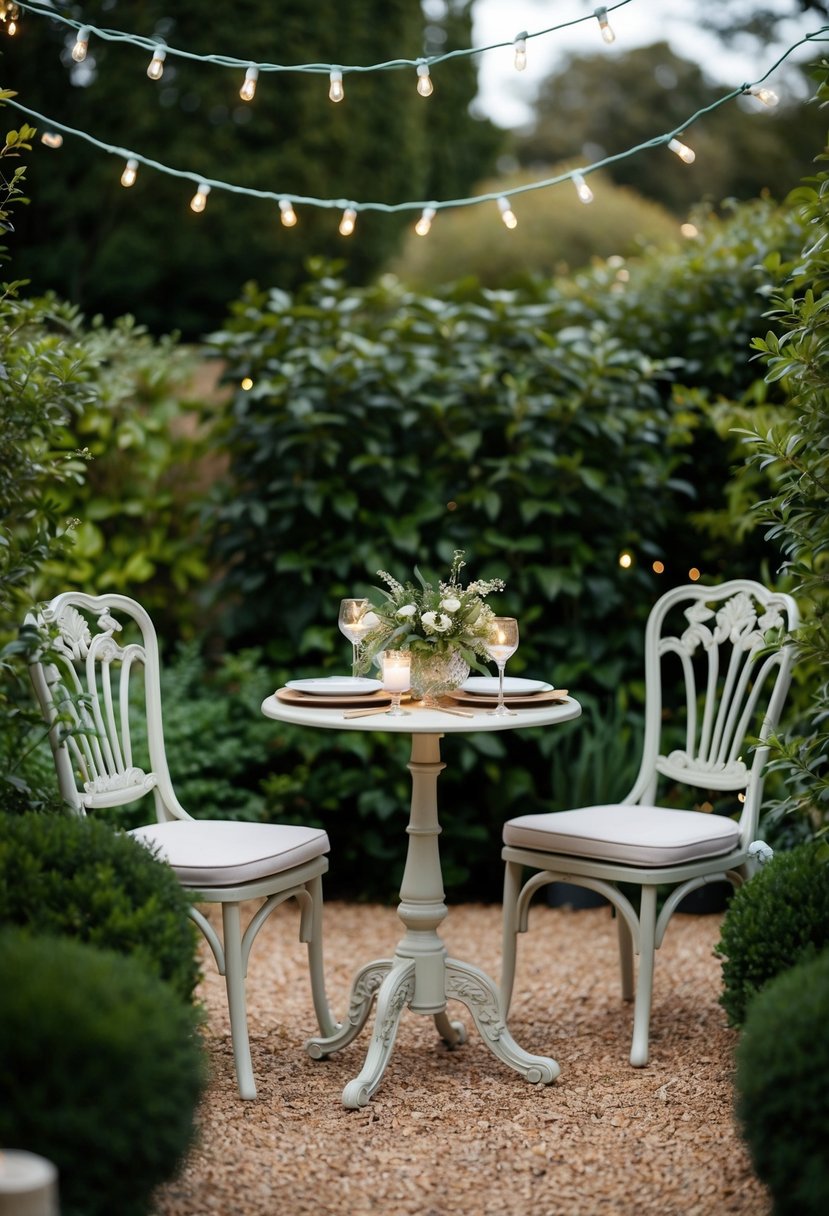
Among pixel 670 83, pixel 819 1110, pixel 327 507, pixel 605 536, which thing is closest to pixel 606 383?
pixel 605 536

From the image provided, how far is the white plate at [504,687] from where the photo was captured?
122 inches

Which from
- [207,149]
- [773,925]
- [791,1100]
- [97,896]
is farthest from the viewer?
[207,149]

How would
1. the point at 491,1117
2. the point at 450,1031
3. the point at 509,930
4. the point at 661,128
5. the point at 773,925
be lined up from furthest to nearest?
the point at 661,128 → the point at 509,930 → the point at 450,1031 → the point at 491,1117 → the point at 773,925

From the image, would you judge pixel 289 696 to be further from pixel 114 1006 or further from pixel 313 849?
pixel 114 1006

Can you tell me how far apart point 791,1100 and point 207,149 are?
6.76 metres

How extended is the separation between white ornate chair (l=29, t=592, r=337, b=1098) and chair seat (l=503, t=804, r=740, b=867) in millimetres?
529

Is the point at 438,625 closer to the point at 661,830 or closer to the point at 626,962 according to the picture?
the point at 661,830

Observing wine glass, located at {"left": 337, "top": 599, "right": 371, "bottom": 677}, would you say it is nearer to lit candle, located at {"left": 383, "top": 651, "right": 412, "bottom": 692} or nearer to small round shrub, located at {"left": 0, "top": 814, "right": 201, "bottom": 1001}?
lit candle, located at {"left": 383, "top": 651, "right": 412, "bottom": 692}

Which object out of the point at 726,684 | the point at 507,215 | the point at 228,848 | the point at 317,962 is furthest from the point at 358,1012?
the point at 507,215

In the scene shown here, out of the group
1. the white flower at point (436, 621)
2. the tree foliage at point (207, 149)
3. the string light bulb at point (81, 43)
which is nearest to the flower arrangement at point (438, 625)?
the white flower at point (436, 621)

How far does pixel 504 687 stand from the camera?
317 centimetres

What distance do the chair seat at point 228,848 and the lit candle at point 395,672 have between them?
45 cm

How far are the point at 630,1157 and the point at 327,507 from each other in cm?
260

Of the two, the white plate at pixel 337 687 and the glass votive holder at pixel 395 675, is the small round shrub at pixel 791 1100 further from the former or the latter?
the white plate at pixel 337 687
